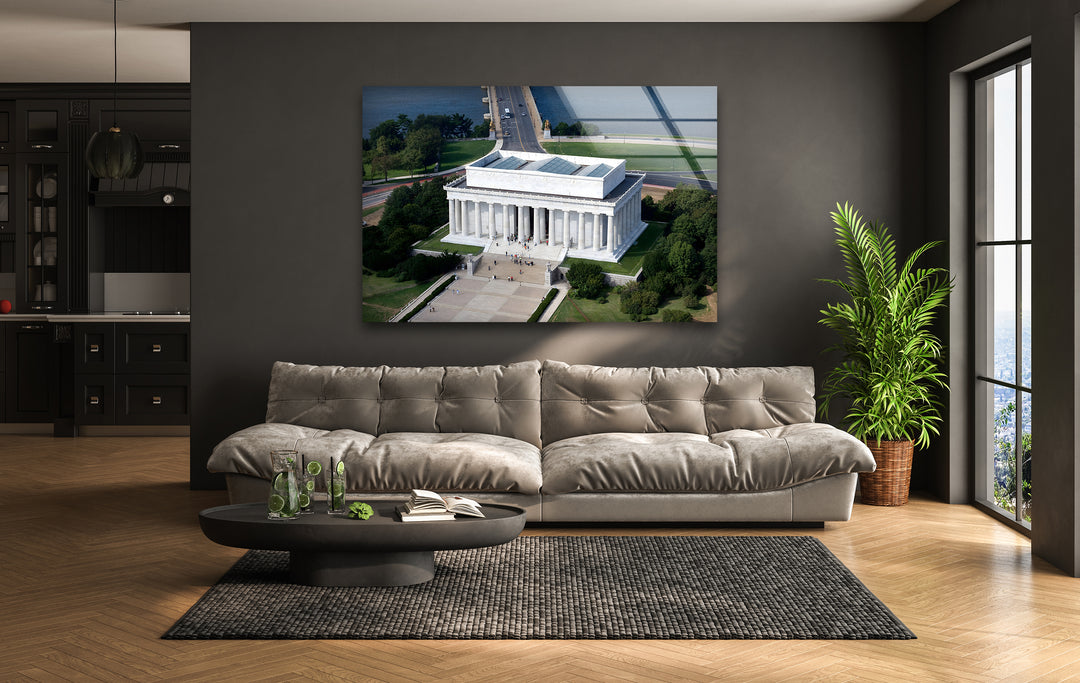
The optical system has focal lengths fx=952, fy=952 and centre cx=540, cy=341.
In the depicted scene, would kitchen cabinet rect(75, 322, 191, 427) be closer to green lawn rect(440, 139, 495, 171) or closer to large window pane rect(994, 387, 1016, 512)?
green lawn rect(440, 139, 495, 171)

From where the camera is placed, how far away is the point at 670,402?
543 centimetres

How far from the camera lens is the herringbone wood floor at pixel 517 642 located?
3053mm

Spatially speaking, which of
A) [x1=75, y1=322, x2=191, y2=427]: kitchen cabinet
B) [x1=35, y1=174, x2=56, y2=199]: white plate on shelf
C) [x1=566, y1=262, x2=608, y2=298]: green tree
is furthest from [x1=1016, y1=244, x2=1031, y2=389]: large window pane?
[x1=35, y1=174, x2=56, y2=199]: white plate on shelf

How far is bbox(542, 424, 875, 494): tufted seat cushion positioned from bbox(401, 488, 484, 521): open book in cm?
93

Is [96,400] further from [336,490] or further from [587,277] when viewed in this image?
[336,490]

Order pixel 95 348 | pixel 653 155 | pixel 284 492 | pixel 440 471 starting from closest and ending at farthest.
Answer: pixel 284 492 → pixel 440 471 → pixel 653 155 → pixel 95 348

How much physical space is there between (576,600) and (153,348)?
558cm

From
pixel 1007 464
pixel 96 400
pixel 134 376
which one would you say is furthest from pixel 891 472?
pixel 96 400

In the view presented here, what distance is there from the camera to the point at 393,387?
5488 mm

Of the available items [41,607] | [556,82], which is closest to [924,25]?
[556,82]

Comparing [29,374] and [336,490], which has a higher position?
[29,374]

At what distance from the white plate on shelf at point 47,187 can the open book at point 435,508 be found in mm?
6066

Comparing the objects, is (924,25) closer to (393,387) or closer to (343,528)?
(393,387)

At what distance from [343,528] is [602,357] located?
2.57m
